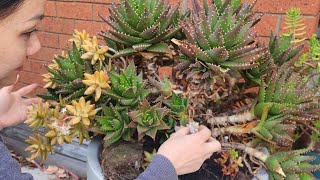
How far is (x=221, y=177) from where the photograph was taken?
5.55 ft

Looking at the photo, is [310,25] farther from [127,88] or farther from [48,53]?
[48,53]

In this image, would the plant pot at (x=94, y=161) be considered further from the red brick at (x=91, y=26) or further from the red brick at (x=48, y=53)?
the red brick at (x=48, y=53)

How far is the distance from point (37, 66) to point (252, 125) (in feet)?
7.92

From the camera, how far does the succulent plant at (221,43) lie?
1.44 meters

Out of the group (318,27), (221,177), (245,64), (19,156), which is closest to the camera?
(245,64)

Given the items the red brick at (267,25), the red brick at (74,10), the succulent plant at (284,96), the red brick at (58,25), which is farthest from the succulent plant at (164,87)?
the red brick at (58,25)

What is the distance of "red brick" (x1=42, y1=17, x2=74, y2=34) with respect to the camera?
3.15 metres

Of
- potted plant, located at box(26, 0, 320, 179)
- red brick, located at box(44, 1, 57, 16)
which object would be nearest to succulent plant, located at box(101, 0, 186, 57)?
potted plant, located at box(26, 0, 320, 179)

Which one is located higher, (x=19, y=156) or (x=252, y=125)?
(x=252, y=125)

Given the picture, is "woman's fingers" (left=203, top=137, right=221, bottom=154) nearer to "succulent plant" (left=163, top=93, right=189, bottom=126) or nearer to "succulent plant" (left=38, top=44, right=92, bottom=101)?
"succulent plant" (left=163, top=93, right=189, bottom=126)

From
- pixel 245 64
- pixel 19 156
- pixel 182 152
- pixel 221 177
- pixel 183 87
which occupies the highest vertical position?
pixel 245 64

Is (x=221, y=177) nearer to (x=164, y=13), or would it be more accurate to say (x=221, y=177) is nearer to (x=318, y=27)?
(x=164, y=13)

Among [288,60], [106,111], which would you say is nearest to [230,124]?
[288,60]

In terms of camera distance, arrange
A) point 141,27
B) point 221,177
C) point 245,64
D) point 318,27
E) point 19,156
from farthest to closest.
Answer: point 19,156 → point 318,27 → point 221,177 → point 141,27 → point 245,64
